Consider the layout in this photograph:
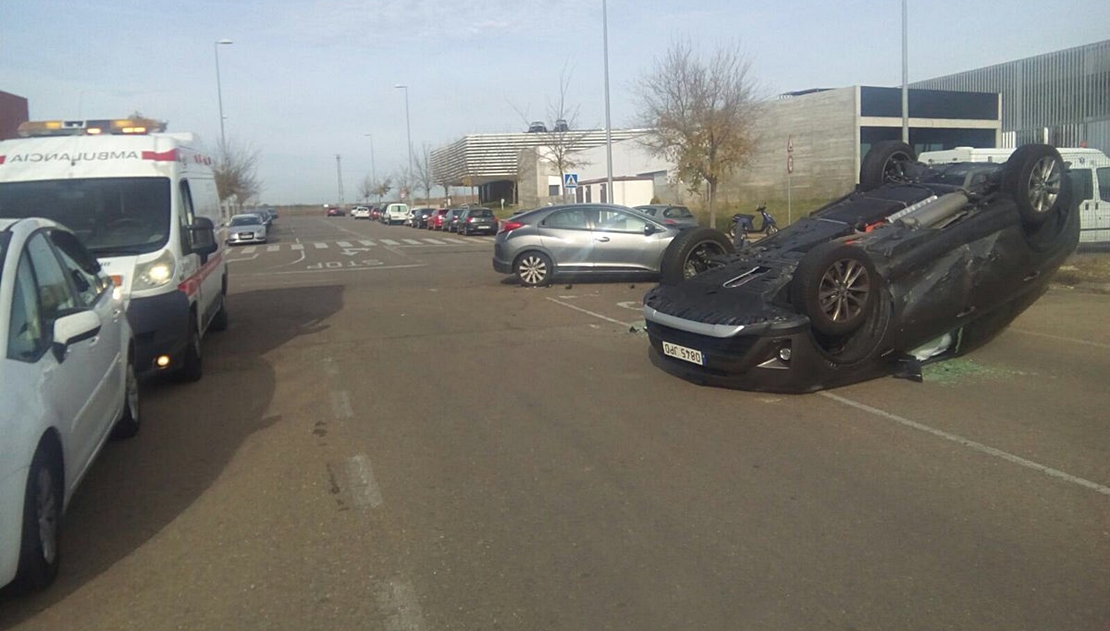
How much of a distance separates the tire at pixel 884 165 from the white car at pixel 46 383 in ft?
25.1

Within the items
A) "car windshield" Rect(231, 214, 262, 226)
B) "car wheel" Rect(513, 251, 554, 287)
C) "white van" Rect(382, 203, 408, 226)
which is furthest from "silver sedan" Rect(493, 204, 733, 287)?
"white van" Rect(382, 203, 408, 226)

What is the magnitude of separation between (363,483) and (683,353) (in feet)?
10.7

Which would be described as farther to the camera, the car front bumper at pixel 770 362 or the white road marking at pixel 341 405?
the white road marking at pixel 341 405

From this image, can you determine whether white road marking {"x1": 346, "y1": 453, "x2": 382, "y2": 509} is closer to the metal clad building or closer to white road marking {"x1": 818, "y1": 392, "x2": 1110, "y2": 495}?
white road marking {"x1": 818, "y1": 392, "x2": 1110, "y2": 495}

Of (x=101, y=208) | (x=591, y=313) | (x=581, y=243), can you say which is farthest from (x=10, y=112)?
(x=101, y=208)

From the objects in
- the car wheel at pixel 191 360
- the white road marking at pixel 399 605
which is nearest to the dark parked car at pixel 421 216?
the car wheel at pixel 191 360

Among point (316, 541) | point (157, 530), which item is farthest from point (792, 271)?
point (157, 530)

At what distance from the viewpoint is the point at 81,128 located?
31.8 ft

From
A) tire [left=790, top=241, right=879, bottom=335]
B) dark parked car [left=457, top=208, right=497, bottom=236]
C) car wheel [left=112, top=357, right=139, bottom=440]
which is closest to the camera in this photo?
car wheel [left=112, top=357, right=139, bottom=440]

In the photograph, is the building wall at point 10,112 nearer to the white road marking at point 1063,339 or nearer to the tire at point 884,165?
the tire at point 884,165

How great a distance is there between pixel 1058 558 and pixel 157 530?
4702mm

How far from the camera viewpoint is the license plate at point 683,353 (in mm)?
7766

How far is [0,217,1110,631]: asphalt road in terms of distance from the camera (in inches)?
160

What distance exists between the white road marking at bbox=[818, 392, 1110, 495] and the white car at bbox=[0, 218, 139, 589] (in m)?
5.52
